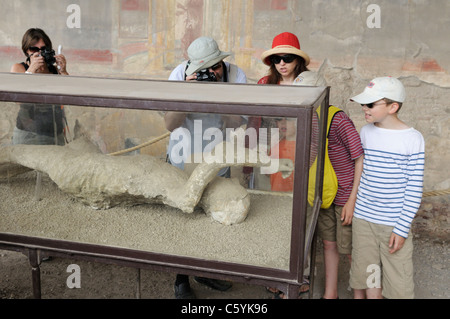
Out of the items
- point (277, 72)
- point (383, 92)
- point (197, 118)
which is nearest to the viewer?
point (197, 118)

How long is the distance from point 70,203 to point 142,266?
2.31ft

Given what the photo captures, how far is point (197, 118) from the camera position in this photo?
6.90 feet

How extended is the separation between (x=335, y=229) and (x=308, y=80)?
0.93 metres

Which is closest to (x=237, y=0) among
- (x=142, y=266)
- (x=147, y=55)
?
(x=147, y=55)

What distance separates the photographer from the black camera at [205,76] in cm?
303

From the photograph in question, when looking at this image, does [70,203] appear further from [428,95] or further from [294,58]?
[428,95]

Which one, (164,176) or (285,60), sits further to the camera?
(285,60)

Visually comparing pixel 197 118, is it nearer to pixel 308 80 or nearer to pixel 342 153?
pixel 308 80

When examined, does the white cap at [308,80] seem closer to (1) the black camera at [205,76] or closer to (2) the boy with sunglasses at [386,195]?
(2) the boy with sunglasses at [386,195]

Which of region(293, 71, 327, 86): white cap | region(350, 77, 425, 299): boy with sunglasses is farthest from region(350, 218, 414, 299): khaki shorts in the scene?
region(293, 71, 327, 86): white cap

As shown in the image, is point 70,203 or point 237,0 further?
point 237,0

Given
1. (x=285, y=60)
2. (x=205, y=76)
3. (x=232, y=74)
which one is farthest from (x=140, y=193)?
(x=285, y=60)

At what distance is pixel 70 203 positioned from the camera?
8.86 ft

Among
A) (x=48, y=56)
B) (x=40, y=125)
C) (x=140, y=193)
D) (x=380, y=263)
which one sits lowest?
(x=380, y=263)
